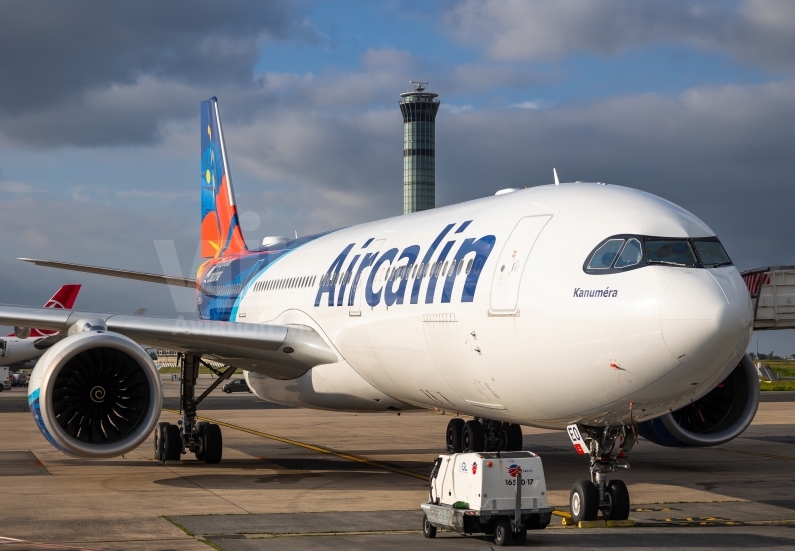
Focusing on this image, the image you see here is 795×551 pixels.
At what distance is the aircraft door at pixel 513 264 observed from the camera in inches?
425

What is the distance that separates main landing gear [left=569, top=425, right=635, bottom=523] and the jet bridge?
7.22 meters

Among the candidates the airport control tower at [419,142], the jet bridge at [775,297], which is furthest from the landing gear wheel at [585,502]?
the airport control tower at [419,142]

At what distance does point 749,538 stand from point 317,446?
1221cm

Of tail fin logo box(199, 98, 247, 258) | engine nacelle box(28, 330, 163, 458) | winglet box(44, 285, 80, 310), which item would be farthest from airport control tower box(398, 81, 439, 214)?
engine nacelle box(28, 330, 163, 458)

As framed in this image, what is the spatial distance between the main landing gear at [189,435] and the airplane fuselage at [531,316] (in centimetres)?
257

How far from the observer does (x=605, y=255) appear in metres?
10.1

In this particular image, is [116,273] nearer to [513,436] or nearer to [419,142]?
[513,436]

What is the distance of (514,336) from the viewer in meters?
10.7

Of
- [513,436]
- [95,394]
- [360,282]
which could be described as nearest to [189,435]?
[95,394]

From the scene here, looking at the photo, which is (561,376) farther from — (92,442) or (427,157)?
(427,157)

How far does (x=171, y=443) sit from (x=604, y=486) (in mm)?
9267

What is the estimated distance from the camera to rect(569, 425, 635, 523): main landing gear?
35.1 feet

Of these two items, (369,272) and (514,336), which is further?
(369,272)

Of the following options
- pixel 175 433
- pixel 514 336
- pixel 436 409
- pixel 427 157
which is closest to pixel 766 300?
pixel 436 409
